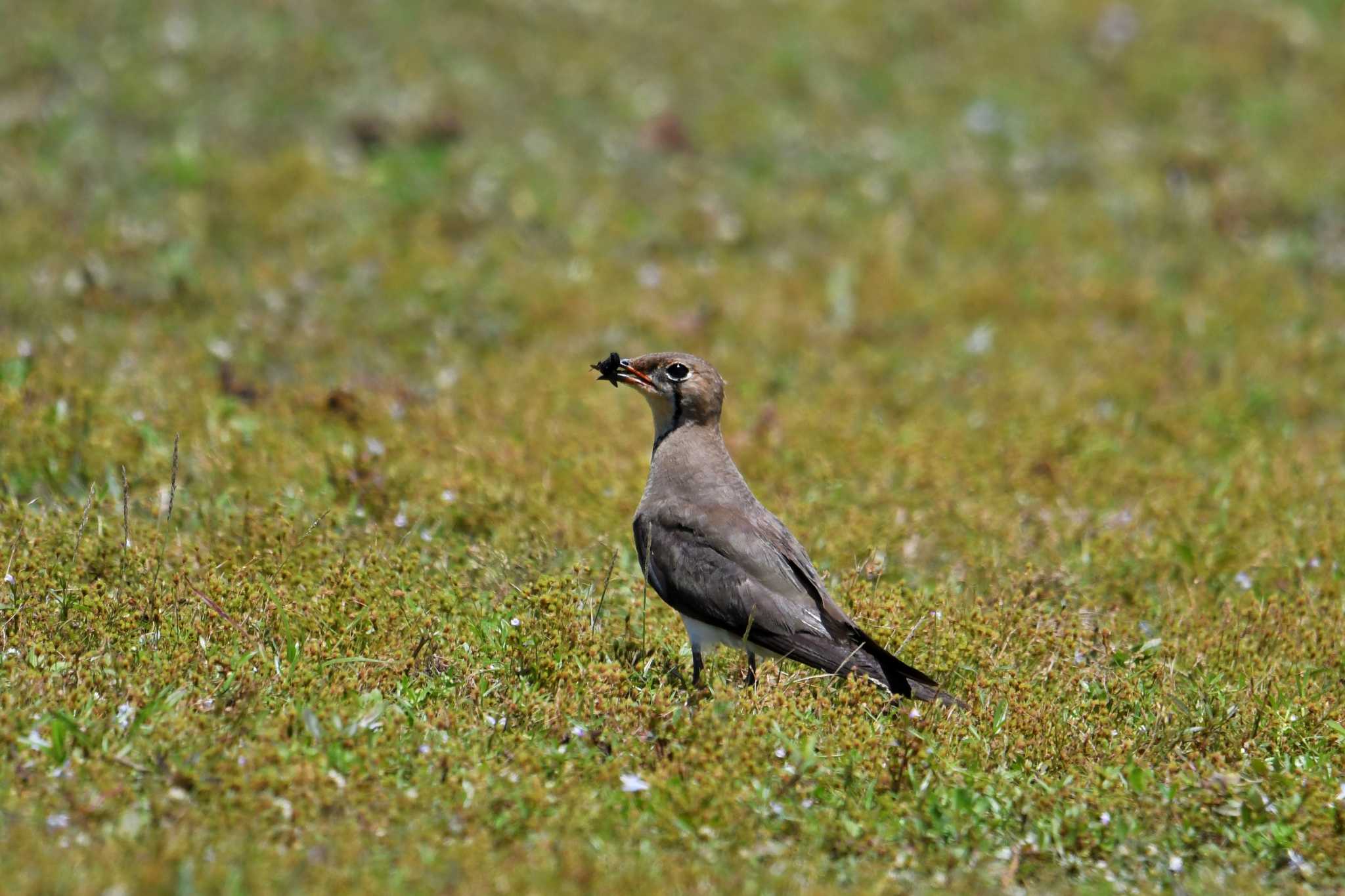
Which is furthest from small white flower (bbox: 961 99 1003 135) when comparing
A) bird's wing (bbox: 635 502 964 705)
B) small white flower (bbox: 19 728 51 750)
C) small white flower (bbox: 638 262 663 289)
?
small white flower (bbox: 19 728 51 750)

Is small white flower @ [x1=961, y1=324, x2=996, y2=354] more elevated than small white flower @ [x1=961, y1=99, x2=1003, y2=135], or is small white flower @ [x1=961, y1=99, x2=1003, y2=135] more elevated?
small white flower @ [x1=961, y1=99, x2=1003, y2=135]

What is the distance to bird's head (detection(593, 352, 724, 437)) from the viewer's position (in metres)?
7.96

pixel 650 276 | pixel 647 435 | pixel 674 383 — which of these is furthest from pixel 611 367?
pixel 650 276

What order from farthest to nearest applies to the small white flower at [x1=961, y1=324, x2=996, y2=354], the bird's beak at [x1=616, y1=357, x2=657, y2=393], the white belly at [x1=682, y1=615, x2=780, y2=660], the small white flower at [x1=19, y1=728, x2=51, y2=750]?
the small white flower at [x1=961, y1=324, x2=996, y2=354]
the bird's beak at [x1=616, y1=357, x2=657, y2=393]
the white belly at [x1=682, y1=615, x2=780, y2=660]
the small white flower at [x1=19, y1=728, x2=51, y2=750]

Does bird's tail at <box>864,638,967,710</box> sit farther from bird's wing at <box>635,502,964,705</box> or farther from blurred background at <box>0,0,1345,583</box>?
blurred background at <box>0,0,1345,583</box>

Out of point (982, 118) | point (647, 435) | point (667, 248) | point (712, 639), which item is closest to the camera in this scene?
point (712, 639)

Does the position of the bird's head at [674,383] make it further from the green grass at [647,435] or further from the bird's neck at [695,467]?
the green grass at [647,435]

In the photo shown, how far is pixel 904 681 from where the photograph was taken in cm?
652

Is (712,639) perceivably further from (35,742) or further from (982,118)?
(982,118)

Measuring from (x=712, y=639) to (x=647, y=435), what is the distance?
3742mm

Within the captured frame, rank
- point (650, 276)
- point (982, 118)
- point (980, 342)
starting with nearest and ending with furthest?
point (980, 342)
point (650, 276)
point (982, 118)

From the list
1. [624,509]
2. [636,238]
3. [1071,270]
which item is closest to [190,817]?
[624,509]

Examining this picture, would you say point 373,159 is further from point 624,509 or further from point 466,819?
point 466,819

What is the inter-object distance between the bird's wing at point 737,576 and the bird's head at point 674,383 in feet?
2.27
